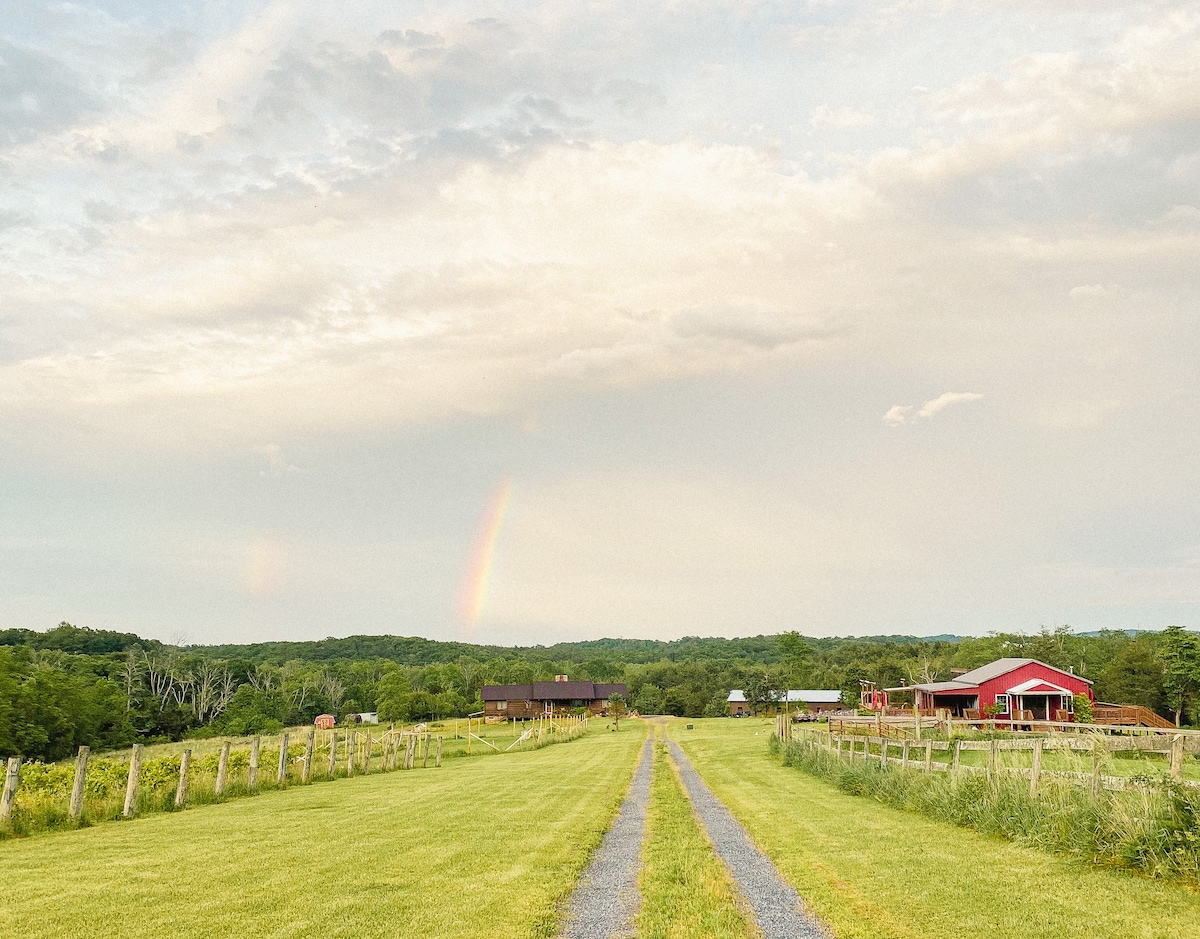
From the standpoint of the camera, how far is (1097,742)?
14773mm

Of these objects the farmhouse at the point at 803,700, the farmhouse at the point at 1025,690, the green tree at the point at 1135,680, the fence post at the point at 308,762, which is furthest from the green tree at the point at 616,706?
the fence post at the point at 308,762

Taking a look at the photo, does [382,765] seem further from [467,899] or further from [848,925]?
[848,925]

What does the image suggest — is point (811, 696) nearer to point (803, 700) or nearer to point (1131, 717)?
point (803, 700)

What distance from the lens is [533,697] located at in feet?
381

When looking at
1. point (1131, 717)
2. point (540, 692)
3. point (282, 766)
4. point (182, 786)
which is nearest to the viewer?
point (182, 786)

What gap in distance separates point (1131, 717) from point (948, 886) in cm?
4967

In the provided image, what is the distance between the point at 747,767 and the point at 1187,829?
85.7 ft

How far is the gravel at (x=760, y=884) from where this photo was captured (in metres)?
10.4

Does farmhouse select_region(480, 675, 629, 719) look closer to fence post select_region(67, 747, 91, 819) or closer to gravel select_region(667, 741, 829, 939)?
fence post select_region(67, 747, 91, 819)

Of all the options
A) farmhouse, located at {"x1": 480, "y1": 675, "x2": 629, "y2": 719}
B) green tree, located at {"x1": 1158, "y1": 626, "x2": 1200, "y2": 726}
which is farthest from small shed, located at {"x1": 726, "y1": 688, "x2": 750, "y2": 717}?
green tree, located at {"x1": 1158, "y1": 626, "x2": 1200, "y2": 726}

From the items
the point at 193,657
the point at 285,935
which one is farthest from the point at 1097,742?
the point at 193,657

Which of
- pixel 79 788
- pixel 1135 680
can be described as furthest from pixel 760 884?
pixel 1135 680

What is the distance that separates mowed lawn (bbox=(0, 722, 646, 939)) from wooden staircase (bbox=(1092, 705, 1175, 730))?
40.5 meters

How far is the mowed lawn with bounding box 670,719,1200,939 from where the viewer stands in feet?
33.7
